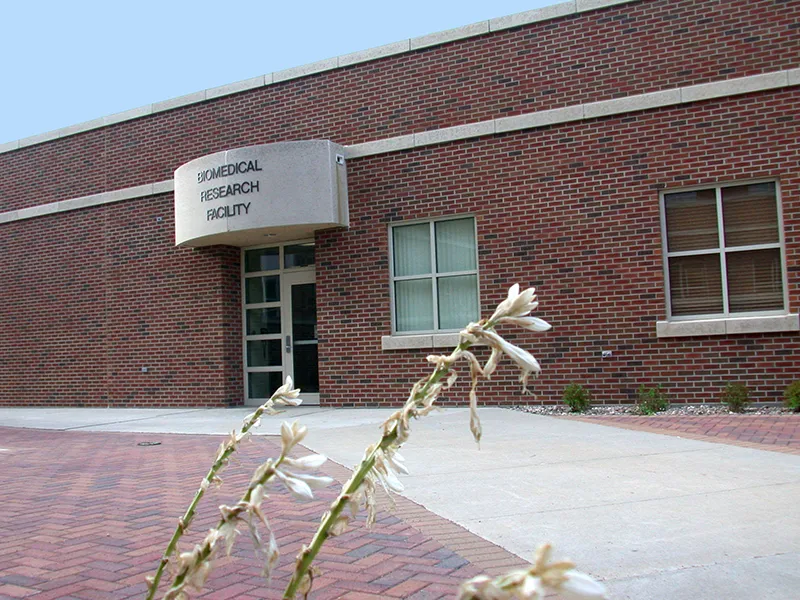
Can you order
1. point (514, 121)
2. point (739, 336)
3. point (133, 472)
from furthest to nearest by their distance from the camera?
point (514, 121), point (739, 336), point (133, 472)

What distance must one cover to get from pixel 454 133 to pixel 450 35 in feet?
5.12

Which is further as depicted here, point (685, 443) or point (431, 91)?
point (431, 91)

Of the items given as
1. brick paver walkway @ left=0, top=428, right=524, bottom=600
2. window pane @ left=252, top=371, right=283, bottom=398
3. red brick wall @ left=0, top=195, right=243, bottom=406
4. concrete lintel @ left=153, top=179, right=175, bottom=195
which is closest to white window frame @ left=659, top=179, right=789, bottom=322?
brick paver walkway @ left=0, top=428, right=524, bottom=600

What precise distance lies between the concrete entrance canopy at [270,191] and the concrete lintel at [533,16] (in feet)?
10.1

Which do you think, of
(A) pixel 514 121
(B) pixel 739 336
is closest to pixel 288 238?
(A) pixel 514 121

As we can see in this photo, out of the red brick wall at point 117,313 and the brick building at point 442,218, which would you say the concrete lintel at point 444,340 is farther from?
the red brick wall at point 117,313

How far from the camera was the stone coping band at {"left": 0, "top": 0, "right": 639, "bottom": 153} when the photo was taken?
11234mm

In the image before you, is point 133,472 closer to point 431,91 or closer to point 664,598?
point 664,598

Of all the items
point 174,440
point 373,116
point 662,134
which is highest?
point 373,116

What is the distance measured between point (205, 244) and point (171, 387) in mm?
2721

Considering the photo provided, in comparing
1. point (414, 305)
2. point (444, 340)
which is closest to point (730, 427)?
point (444, 340)

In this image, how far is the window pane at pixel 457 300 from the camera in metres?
11.8

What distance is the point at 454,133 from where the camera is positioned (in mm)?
11758

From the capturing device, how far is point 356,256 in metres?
12.4
